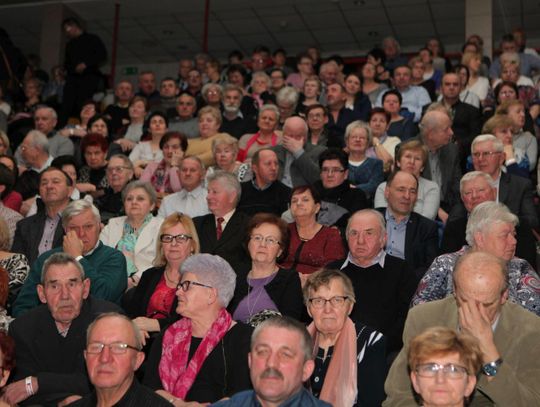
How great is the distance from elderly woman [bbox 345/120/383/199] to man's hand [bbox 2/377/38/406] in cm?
318

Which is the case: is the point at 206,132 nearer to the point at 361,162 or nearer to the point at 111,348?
the point at 361,162

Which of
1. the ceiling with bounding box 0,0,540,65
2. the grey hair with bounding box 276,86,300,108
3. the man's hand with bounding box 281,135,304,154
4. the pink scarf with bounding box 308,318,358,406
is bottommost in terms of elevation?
the pink scarf with bounding box 308,318,358,406

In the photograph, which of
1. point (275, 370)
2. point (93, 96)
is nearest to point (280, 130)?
point (93, 96)

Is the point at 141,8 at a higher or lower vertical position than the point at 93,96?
higher

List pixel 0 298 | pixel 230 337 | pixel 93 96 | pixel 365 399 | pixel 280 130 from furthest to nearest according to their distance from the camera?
pixel 93 96, pixel 280 130, pixel 0 298, pixel 230 337, pixel 365 399

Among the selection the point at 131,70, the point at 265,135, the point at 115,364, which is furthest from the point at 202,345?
the point at 131,70

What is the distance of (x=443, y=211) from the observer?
5.84 meters

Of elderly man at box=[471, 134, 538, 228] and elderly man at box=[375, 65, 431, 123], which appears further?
elderly man at box=[375, 65, 431, 123]

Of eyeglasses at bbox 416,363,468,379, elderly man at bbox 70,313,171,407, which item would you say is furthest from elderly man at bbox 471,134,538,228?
elderly man at bbox 70,313,171,407

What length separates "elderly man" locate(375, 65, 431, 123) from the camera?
830 centimetres

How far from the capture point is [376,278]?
4285 millimetres

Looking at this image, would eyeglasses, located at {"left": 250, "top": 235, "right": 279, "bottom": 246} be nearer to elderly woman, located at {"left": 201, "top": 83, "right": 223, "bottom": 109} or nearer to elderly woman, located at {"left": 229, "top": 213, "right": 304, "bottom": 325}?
elderly woman, located at {"left": 229, "top": 213, "right": 304, "bottom": 325}

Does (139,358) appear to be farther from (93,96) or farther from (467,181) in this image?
(93,96)

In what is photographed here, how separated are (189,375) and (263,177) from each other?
252 centimetres
